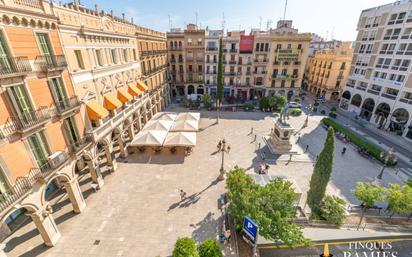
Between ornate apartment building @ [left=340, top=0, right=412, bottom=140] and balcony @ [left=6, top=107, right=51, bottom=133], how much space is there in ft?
178

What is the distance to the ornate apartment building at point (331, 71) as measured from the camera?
53250mm

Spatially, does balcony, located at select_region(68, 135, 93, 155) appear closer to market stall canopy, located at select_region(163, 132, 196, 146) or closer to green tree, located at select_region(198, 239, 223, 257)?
market stall canopy, located at select_region(163, 132, 196, 146)

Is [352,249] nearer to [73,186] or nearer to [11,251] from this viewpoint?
[73,186]

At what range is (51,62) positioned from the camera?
15484mm

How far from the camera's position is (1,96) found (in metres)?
12.0

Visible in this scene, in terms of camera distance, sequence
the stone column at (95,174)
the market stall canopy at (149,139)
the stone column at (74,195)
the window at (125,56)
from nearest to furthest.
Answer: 1. the stone column at (74,195)
2. the stone column at (95,174)
3. the market stall canopy at (149,139)
4. the window at (125,56)

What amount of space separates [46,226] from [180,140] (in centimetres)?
1621

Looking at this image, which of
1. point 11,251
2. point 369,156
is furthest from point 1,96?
point 369,156

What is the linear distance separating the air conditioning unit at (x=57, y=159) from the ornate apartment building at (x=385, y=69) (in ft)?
175

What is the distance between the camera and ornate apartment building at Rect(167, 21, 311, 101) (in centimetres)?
4831

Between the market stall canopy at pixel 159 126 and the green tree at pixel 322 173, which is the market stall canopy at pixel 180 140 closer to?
the market stall canopy at pixel 159 126

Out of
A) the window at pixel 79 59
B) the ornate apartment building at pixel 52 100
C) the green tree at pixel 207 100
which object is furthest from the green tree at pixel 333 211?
the green tree at pixel 207 100

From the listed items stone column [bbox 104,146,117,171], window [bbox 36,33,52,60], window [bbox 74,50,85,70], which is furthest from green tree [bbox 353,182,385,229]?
window [bbox 74,50,85,70]

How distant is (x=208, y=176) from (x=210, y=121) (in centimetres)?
1901
